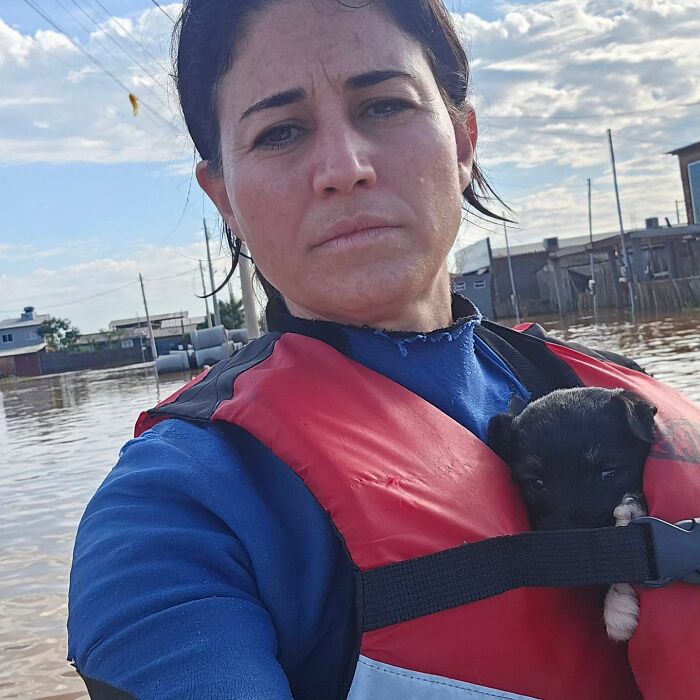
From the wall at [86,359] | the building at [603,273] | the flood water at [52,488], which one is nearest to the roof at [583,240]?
the building at [603,273]

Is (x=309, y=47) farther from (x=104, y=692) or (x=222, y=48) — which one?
(x=104, y=692)

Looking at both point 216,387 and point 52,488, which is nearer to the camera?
point 216,387

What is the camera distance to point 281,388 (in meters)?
1.64

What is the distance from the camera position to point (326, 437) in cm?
152

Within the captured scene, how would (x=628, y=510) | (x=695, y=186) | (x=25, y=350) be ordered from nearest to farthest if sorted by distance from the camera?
(x=628, y=510), (x=695, y=186), (x=25, y=350)

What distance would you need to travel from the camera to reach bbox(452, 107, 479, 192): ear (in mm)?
2232

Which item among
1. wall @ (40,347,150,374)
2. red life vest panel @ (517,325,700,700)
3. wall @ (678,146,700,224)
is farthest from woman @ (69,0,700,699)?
wall @ (40,347,150,374)

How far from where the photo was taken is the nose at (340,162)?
1.70m

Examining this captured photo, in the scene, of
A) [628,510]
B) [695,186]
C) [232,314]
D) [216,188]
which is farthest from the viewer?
[232,314]

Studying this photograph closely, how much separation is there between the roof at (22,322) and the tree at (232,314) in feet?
78.3

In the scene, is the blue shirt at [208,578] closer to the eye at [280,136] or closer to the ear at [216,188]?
the eye at [280,136]

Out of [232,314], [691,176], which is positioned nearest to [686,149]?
[691,176]

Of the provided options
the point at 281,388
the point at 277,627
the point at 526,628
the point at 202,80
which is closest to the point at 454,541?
the point at 526,628

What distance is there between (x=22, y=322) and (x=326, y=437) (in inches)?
3616
